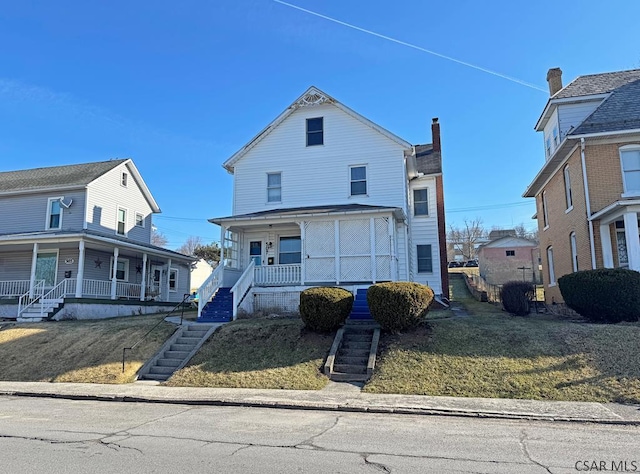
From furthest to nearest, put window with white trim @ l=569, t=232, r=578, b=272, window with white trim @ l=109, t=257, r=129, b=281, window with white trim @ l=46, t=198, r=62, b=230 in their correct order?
window with white trim @ l=109, t=257, r=129, b=281
window with white trim @ l=46, t=198, r=62, b=230
window with white trim @ l=569, t=232, r=578, b=272

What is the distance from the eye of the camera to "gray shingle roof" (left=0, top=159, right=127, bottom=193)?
2530 centimetres

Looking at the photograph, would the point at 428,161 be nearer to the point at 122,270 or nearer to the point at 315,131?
the point at 315,131

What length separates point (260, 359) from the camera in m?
12.5

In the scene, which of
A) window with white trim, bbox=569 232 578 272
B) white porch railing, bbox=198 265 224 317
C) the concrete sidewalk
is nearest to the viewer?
the concrete sidewalk

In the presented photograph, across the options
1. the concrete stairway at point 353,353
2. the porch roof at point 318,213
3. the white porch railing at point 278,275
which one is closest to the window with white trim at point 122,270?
the porch roof at point 318,213

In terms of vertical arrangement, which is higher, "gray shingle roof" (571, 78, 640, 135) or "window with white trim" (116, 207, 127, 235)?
"gray shingle roof" (571, 78, 640, 135)

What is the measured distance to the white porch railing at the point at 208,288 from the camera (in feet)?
54.4

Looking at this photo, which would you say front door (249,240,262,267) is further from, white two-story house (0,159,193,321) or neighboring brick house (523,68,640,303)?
neighboring brick house (523,68,640,303)

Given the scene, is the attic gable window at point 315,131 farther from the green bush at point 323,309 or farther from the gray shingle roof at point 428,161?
the green bush at point 323,309

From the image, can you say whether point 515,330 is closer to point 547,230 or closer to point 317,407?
point 317,407

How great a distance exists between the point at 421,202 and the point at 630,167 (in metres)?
9.25

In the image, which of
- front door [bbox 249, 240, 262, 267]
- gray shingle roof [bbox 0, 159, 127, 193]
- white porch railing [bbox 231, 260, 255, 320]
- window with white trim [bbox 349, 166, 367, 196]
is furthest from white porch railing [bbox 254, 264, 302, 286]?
gray shingle roof [bbox 0, 159, 127, 193]

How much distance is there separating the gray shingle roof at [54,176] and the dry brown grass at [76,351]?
1086 cm

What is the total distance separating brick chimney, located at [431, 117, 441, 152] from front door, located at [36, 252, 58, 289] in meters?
21.2
